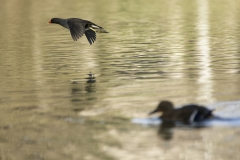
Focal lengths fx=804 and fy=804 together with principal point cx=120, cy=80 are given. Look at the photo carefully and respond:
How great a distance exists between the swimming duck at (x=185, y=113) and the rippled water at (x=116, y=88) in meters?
0.27

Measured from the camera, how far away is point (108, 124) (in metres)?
12.6

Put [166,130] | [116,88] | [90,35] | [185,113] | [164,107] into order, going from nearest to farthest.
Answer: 1. [166,130]
2. [185,113]
3. [164,107]
4. [116,88]
5. [90,35]

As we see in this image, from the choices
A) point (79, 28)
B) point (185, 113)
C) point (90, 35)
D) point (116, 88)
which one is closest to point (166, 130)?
point (185, 113)

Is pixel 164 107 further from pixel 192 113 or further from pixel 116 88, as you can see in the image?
pixel 116 88

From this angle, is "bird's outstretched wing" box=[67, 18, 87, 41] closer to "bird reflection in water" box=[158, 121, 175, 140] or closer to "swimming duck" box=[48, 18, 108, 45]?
"swimming duck" box=[48, 18, 108, 45]

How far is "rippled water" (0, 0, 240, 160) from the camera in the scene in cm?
1115

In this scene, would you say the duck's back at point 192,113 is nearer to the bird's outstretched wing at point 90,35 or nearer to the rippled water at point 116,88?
the rippled water at point 116,88

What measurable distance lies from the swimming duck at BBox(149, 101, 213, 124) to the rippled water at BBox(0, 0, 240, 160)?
10.6 inches

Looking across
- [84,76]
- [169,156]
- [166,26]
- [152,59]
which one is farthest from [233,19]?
[169,156]

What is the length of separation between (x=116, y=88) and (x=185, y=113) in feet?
14.2

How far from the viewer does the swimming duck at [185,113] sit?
1207 centimetres

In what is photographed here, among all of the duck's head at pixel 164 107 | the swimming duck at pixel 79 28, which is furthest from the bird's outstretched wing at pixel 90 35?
the duck's head at pixel 164 107

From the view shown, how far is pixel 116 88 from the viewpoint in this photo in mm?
16453

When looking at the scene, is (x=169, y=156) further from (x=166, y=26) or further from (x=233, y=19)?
(x=233, y=19)
